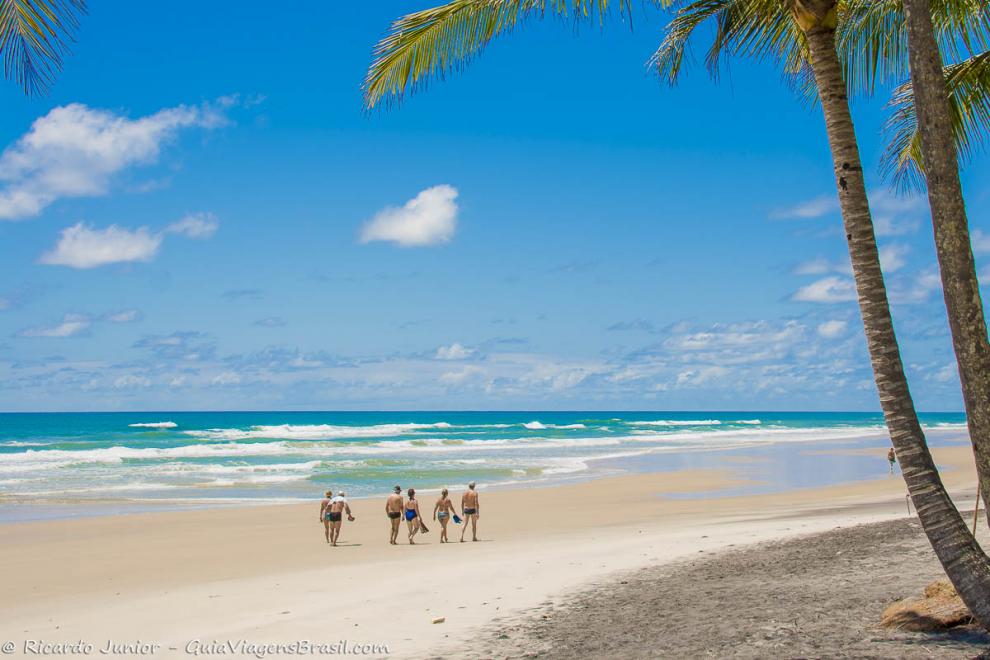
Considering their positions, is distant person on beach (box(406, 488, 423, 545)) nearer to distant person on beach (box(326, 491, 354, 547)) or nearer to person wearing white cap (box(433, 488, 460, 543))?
person wearing white cap (box(433, 488, 460, 543))

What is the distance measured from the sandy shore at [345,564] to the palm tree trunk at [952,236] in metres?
4.72

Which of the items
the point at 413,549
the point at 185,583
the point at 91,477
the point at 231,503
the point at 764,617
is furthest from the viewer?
the point at 91,477

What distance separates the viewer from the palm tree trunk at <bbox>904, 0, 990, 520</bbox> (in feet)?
16.5

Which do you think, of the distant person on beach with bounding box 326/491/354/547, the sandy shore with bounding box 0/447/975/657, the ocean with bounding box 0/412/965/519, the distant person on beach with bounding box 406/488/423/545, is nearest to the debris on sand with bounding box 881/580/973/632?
the sandy shore with bounding box 0/447/975/657

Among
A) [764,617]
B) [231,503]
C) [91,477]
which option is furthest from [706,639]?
[91,477]

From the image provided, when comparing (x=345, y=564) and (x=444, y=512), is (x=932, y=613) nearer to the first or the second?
(x=345, y=564)

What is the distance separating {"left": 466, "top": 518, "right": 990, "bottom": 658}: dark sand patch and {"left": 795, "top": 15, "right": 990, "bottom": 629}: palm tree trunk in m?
0.84

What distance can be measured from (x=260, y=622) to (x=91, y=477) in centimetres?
2619

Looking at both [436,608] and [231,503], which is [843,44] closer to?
[436,608]

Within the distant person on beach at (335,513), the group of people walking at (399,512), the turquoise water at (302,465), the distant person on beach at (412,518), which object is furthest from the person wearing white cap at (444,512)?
the turquoise water at (302,465)

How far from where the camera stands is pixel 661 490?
26.6 m

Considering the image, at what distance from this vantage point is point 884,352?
5539mm

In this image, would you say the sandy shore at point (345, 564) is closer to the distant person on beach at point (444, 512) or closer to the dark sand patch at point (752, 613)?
the distant person on beach at point (444, 512)

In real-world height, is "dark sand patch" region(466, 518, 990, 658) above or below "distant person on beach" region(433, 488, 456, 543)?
below
